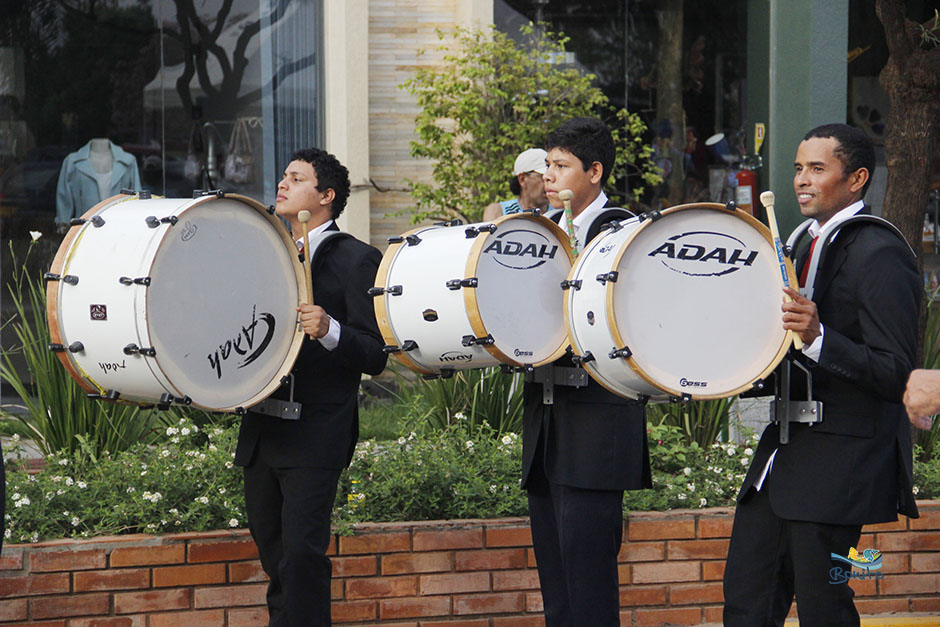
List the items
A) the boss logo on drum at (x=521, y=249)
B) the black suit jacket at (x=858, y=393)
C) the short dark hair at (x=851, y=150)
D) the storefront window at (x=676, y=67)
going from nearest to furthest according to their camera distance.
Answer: the black suit jacket at (x=858, y=393) < the short dark hair at (x=851, y=150) < the boss logo on drum at (x=521, y=249) < the storefront window at (x=676, y=67)

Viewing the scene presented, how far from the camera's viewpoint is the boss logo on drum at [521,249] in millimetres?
4141

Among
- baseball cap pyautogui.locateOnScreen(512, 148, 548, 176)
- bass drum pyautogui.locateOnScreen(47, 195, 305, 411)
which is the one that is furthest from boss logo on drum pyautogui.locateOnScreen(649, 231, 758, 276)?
baseball cap pyautogui.locateOnScreen(512, 148, 548, 176)

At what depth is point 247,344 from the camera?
13.6ft

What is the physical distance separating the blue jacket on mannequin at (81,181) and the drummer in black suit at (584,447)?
20.4 ft

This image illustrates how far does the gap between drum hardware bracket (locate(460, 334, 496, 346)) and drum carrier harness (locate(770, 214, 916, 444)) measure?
0.92 m

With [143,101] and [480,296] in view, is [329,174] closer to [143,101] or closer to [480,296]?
[480,296]

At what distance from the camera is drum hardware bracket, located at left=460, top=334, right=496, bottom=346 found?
406 cm

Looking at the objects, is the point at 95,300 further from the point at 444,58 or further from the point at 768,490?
the point at 444,58

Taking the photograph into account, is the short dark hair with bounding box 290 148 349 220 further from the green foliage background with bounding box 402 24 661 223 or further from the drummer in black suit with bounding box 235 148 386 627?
the green foliage background with bounding box 402 24 661 223

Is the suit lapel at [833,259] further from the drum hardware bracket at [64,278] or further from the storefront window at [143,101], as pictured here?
the storefront window at [143,101]

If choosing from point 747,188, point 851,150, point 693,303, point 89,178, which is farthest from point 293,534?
point 747,188

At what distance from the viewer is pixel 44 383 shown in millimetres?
5832

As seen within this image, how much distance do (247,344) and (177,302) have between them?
292 millimetres

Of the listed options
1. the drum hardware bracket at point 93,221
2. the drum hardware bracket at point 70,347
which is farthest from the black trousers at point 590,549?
the drum hardware bracket at point 93,221
